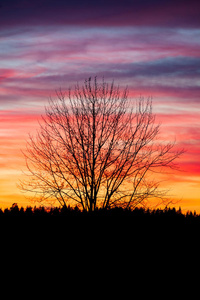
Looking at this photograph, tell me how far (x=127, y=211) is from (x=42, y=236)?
2727mm

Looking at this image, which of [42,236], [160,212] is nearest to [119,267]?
[42,236]

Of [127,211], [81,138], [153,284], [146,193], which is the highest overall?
[81,138]

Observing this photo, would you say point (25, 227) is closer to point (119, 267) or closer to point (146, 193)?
point (119, 267)

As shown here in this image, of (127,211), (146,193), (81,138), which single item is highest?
(81,138)

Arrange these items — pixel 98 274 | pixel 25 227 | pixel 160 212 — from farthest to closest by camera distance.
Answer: pixel 160 212 < pixel 25 227 < pixel 98 274

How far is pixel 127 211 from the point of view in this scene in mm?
12258

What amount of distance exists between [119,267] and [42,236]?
75.5 inches

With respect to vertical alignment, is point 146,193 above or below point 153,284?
above

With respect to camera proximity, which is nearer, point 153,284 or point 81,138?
point 153,284

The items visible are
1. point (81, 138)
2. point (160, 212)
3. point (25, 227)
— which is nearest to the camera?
point (25, 227)

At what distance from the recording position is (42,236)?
10531mm

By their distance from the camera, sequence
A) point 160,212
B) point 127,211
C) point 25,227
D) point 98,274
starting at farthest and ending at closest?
point 160,212 < point 127,211 < point 25,227 < point 98,274

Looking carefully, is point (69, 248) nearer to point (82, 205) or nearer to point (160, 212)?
point (160, 212)

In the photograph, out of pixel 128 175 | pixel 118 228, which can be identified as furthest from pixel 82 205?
pixel 118 228
